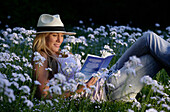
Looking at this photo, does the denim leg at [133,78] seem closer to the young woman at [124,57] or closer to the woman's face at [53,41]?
the young woman at [124,57]

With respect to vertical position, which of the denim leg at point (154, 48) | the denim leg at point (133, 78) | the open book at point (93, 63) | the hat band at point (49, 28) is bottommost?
the denim leg at point (133, 78)

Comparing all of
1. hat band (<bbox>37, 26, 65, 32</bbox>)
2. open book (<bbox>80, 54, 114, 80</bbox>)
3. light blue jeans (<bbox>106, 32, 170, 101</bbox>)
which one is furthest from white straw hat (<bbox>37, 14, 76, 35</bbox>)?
light blue jeans (<bbox>106, 32, 170, 101</bbox>)

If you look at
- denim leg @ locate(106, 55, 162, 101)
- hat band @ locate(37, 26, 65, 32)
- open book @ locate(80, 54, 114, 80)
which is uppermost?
hat band @ locate(37, 26, 65, 32)

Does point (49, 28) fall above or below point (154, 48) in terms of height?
above

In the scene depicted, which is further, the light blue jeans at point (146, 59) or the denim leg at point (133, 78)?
the denim leg at point (133, 78)

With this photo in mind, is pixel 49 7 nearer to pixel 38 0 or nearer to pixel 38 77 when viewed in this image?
pixel 38 0

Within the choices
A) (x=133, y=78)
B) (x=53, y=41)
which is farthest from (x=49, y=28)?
(x=133, y=78)

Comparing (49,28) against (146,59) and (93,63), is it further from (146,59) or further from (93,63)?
(146,59)

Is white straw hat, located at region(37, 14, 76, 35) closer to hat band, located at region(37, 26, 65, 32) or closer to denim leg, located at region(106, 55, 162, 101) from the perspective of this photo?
hat band, located at region(37, 26, 65, 32)

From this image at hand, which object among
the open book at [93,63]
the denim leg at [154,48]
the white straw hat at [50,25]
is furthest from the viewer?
the white straw hat at [50,25]

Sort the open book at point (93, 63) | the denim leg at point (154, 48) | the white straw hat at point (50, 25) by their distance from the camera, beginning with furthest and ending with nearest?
the white straw hat at point (50, 25)
the denim leg at point (154, 48)
the open book at point (93, 63)

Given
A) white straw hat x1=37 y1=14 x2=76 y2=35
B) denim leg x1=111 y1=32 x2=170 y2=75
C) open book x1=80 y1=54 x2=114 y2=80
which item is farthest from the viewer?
white straw hat x1=37 y1=14 x2=76 y2=35

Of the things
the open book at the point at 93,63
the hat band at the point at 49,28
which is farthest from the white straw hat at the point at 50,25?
the open book at the point at 93,63

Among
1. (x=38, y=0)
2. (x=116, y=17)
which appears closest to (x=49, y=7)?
(x=38, y=0)
